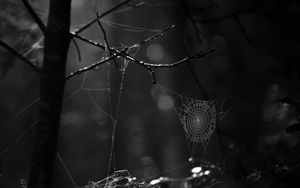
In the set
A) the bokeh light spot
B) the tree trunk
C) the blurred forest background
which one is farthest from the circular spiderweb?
the bokeh light spot

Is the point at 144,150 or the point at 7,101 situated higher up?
the point at 7,101

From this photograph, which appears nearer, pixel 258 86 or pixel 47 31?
pixel 47 31

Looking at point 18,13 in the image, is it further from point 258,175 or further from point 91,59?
point 91,59

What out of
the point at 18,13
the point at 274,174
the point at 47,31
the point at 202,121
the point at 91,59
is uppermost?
the point at 91,59

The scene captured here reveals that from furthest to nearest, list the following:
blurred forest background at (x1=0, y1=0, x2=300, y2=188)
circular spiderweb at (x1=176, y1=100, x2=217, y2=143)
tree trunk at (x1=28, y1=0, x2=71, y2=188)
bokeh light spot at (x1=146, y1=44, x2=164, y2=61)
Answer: bokeh light spot at (x1=146, y1=44, x2=164, y2=61) → circular spiderweb at (x1=176, y1=100, x2=217, y2=143) → blurred forest background at (x1=0, y1=0, x2=300, y2=188) → tree trunk at (x1=28, y1=0, x2=71, y2=188)

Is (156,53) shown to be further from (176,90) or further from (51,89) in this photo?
(51,89)

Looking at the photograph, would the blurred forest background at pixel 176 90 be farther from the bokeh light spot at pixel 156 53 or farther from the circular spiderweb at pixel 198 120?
the circular spiderweb at pixel 198 120

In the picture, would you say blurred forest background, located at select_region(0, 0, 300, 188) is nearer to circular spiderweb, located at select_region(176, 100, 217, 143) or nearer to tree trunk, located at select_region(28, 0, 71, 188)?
circular spiderweb, located at select_region(176, 100, 217, 143)

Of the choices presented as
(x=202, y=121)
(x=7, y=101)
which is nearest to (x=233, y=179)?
(x=202, y=121)
